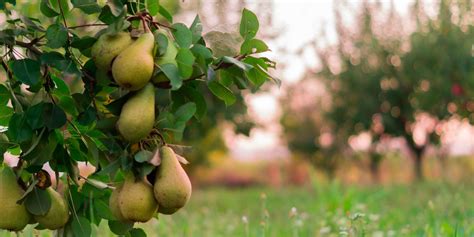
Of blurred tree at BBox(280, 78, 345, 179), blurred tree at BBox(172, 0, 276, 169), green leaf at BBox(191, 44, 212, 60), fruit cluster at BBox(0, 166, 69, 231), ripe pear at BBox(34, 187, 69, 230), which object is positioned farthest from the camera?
blurred tree at BBox(280, 78, 345, 179)

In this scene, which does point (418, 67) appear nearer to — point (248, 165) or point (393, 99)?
point (393, 99)

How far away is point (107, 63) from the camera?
6.88 feet

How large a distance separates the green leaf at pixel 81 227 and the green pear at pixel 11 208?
27 cm

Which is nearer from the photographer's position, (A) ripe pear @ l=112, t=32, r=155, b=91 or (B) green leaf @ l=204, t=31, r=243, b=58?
(A) ripe pear @ l=112, t=32, r=155, b=91

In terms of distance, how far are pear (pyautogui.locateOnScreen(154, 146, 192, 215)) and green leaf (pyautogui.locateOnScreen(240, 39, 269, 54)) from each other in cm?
47

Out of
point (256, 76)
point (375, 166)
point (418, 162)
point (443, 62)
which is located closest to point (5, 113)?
point (256, 76)

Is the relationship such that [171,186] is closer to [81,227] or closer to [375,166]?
[81,227]

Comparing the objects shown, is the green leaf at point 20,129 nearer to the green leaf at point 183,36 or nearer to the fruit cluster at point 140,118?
the fruit cluster at point 140,118

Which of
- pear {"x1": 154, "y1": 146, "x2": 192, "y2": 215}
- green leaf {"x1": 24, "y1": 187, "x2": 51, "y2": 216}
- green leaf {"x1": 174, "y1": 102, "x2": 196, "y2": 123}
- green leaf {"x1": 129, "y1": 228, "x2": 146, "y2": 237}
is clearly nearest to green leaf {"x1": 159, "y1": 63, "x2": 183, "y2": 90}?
green leaf {"x1": 174, "y1": 102, "x2": 196, "y2": 123}

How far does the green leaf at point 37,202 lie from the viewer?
228cm

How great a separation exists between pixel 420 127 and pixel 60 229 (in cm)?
1942

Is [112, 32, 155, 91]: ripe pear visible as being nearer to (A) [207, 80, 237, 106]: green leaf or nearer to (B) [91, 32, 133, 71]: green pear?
(B) [91, 32, 133, 71]: green pear

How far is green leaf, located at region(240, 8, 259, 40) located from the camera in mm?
2295

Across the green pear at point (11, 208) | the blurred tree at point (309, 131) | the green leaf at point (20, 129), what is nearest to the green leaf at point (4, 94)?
the green leaf at point (20, 129)
